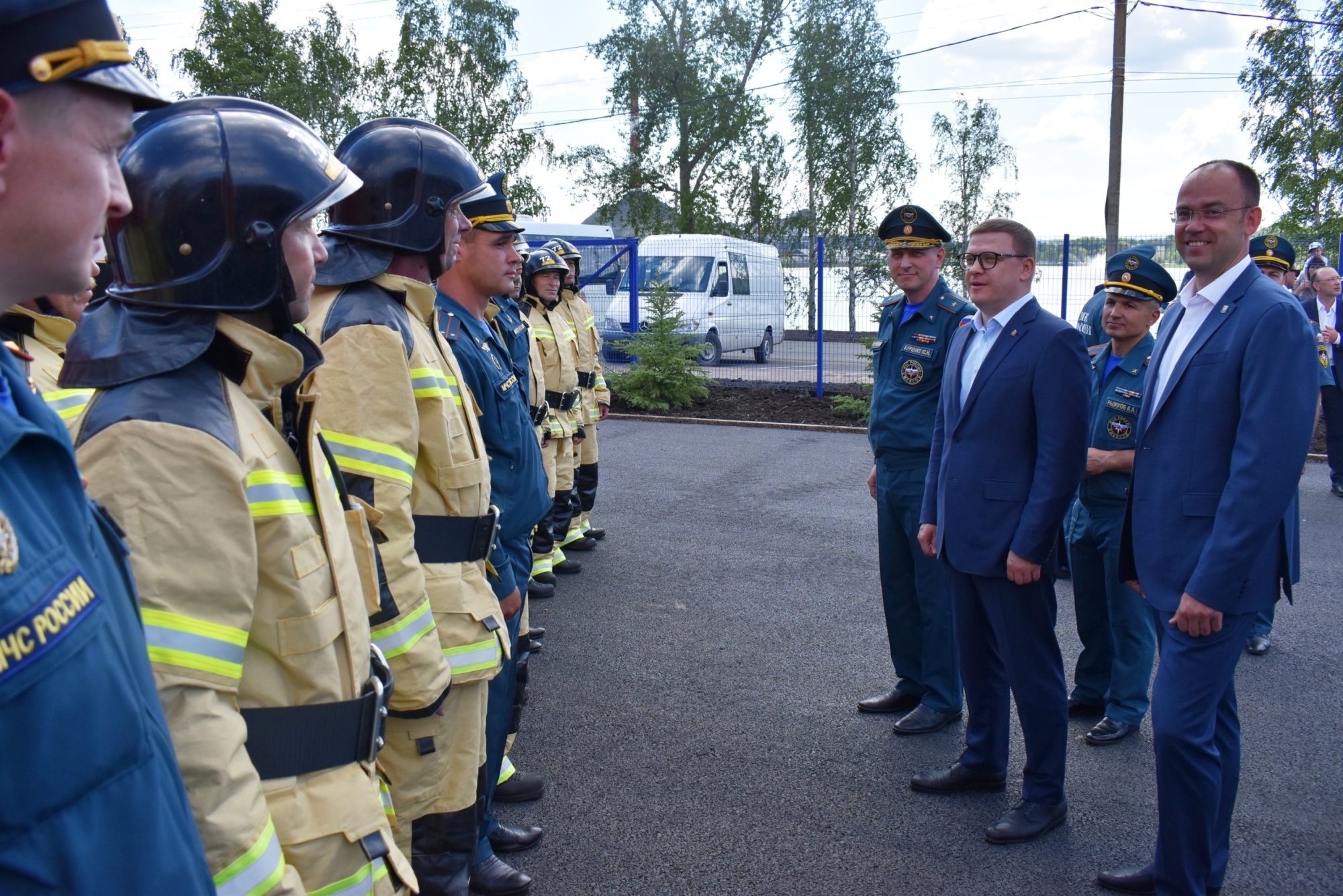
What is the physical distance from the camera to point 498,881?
10.8 feet

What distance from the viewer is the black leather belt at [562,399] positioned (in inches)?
290

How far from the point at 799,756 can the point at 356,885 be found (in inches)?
109

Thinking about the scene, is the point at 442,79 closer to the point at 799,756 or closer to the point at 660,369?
the point at 660,369

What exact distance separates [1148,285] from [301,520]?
4374mm

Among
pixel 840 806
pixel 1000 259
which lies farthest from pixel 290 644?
pixel 1000 259

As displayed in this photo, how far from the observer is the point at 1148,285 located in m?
4.82

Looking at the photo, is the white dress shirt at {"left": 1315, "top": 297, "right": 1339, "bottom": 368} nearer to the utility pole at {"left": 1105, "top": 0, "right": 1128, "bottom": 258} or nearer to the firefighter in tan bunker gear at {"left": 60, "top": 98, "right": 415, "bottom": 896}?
the utility pole at {"left": 1105, "top": 0, "right": 1128, "bottom": 258}

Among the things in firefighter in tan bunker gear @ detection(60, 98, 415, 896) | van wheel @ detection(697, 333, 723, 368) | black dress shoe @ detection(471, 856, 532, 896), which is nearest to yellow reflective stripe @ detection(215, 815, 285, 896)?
firefighter in tan bunker gear @ detection(60, 98, 415, 896)

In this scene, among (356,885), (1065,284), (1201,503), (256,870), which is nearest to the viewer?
(256,870)

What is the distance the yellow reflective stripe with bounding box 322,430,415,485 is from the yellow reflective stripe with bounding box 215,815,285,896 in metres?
1.12

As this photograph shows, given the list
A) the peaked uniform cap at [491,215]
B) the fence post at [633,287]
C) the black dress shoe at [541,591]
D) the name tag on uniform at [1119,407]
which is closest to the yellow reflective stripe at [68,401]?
the peaked uniform cap at [491,215]

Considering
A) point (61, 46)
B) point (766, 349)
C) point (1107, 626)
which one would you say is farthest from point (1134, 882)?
point (766, 349)

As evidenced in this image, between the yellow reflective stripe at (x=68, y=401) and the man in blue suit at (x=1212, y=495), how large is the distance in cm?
290

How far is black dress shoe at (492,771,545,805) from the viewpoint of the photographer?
3.91 m
